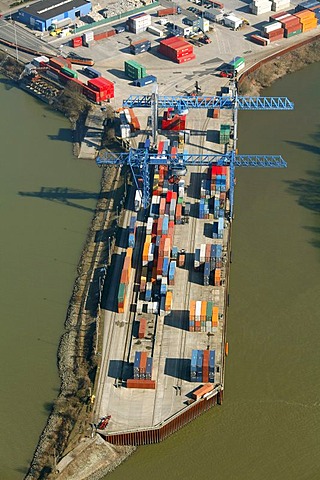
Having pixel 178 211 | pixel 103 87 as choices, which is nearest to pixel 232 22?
pixel 103 87

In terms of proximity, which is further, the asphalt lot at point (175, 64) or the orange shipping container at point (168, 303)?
the asphalt lot at point (175, 64)

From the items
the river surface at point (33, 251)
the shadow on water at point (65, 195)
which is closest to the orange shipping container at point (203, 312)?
the river surface at point (33, 251)

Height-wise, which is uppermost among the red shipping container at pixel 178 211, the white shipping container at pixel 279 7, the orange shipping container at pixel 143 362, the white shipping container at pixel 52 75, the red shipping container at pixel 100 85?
the white shipping container at pixel 279 7

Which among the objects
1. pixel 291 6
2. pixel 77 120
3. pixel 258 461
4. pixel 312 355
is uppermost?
pixel 291 6

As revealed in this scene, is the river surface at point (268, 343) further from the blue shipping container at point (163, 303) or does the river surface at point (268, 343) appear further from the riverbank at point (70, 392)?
the blue shipping container at point (163, 303)

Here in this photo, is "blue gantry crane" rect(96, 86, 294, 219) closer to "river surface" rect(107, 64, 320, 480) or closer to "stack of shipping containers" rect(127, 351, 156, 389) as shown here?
"river surface" rect(107, 64, 320, 480)

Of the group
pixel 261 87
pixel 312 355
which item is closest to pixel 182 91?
pixel 261 87

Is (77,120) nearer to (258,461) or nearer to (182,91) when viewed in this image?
(182,91)

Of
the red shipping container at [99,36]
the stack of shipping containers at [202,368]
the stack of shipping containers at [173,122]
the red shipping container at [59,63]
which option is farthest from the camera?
the red shipping container at [99,36]
